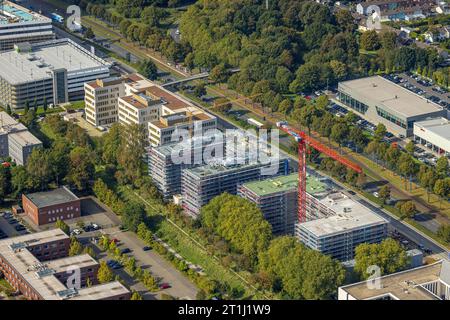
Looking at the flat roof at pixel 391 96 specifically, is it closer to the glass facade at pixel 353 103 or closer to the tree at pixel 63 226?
the glass facade at pixel 353 103

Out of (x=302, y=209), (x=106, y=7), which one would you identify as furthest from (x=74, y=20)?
(x=302, y=209)

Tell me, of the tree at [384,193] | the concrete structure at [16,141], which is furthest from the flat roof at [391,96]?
the concrete structure at [16,141]

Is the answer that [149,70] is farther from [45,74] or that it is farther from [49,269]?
[49,269]

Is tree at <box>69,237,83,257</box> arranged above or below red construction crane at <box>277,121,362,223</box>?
below

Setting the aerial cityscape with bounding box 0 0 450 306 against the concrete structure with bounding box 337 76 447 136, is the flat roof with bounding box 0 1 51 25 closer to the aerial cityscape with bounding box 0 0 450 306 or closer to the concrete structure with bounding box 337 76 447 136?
the aerial cityscape with bounding box 0 0 450 306

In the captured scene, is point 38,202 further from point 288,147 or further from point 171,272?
point 288,147

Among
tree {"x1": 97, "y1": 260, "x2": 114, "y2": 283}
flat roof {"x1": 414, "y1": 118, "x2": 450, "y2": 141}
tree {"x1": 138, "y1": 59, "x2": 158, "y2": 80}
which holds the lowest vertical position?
tree {"x1": 97, "y1": 260, "x2": 114, "y2": 283}

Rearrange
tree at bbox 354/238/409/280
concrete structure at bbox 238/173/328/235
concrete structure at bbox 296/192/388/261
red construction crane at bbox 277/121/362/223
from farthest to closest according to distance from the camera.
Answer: red construction crane at bbox 277/121/362/223 < concrete structure at bbox 238/173/328/235 < concrete structure at bbox 296/192/388/261 < tree at bbox 354/238/409/280

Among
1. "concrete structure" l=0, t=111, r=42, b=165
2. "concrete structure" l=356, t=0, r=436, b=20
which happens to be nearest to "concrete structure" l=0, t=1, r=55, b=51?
"concrete structure" l=0, t=111, r=42, b=165
